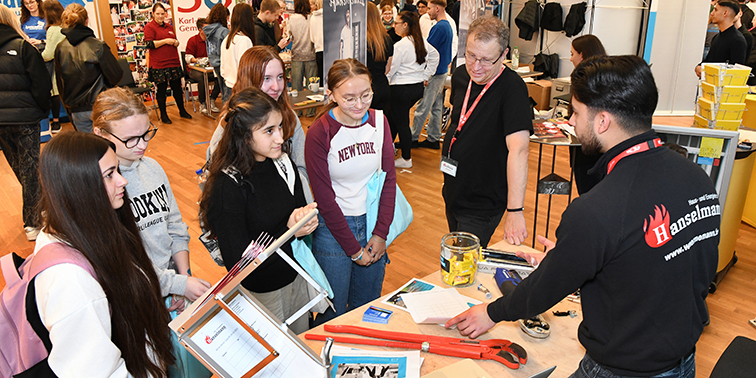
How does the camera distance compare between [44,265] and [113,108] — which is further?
[113,108]

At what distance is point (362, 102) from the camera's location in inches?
81.4

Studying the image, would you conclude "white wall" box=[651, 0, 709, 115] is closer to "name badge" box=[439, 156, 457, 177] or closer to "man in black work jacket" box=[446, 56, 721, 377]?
"name badge" box=[439, 156, 457, 177]

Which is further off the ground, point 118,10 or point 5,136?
point 118,10

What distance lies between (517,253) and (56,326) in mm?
1600

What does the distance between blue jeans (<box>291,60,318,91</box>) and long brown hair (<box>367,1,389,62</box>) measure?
8.65ft

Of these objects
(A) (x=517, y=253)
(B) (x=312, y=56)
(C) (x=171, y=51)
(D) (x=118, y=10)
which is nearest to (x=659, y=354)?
(A) (x=517, y=253)

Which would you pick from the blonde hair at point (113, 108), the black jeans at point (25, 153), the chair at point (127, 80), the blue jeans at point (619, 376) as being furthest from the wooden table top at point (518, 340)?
the chair at point (127, 80)

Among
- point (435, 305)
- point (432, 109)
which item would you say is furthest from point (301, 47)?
point (435, 305)

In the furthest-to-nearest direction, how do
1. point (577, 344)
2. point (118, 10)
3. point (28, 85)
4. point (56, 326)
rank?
point (118, 10) < point (28, 85) < point (577, 344) < point (56, 326)

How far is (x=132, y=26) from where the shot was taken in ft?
25.5

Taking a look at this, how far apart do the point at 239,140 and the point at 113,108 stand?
486 mm

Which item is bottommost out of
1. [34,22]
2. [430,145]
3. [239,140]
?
[430,145]

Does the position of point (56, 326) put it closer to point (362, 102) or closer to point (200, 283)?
point (200, 283)

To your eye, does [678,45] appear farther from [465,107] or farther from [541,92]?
[465,107]
